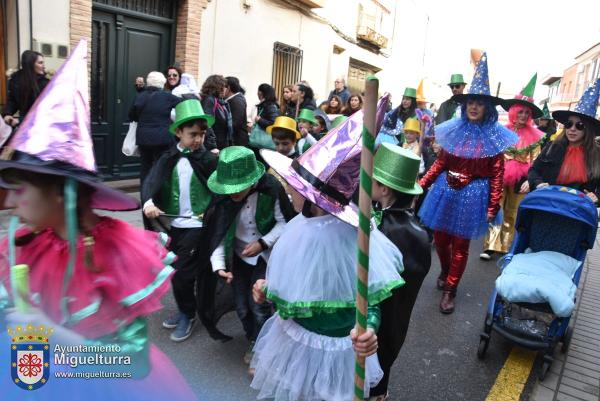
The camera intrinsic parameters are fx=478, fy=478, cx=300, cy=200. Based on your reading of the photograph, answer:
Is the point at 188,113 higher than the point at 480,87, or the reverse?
the point at 480,87

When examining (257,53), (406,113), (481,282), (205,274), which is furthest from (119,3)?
(481,282)

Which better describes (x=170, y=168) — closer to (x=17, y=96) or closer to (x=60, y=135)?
(x=60, y=135)

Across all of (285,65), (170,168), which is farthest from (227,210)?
(285,65)

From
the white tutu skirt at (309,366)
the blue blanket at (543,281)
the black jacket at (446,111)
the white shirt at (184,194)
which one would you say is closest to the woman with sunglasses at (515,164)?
the black jacket at (446,111)

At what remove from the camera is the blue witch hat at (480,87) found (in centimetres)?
454

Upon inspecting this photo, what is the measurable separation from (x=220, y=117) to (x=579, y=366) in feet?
16.4

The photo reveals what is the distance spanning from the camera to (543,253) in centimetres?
382

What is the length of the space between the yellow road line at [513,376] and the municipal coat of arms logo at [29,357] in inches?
111

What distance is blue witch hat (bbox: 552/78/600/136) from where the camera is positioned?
4.07m

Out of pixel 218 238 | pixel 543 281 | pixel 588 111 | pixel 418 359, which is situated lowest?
pixel 418 359

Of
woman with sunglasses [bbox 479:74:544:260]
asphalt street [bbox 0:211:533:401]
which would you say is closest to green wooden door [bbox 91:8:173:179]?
asphalt street [bbox 0:211:533:401]

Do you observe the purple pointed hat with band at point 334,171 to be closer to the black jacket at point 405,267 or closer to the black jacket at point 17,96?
the black jacket at point 405,267

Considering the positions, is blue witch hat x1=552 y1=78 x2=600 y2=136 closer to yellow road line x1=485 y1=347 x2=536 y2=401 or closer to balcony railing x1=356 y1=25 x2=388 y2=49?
yellow road line x1=485 y1=347 x2=536 y2=401

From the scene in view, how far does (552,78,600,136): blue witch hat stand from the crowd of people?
0.05 feet
